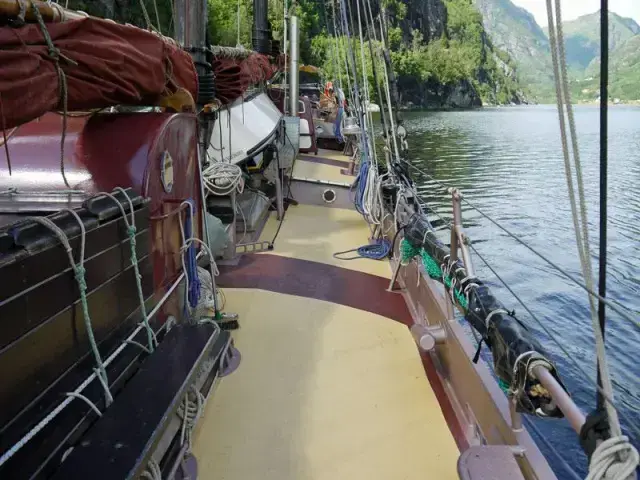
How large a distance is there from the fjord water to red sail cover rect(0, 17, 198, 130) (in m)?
1.94

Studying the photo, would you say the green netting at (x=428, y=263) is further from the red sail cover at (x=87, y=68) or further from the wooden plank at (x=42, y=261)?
the red sail cover at (x=87, y=68)

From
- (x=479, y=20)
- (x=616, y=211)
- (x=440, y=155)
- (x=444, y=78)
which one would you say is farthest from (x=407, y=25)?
(x=616, y=211)

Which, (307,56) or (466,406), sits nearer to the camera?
(466,406)

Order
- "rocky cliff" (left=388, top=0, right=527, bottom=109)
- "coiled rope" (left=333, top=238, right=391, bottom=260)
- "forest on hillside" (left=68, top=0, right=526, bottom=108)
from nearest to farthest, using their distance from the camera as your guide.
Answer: "coiled rope" (left=333, top=238, right=391, bottom=260) < "forest on hillside" (left=68, top=0, right=526, bottom=108) < "rocky cliff" (left=388, top=0, right=527, bottom=109)

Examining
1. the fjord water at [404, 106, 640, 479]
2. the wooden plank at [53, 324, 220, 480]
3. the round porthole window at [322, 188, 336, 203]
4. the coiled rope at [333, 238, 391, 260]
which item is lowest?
the fjord water at [404, 106, 640, 479]

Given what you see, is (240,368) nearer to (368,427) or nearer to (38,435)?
(368,427)

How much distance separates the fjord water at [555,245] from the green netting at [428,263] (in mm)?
766

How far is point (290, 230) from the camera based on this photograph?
663cm

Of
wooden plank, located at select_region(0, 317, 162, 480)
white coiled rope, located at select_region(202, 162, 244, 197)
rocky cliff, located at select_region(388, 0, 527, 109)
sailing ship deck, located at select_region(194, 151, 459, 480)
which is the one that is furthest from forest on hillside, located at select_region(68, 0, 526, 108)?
wooden plank, located at select_region(0, 317, 162, 480)

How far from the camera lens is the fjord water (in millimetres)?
5559

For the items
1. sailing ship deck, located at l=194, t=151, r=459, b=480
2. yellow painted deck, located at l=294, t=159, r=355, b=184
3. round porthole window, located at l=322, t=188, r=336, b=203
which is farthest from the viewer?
yellow painted deck, located at l=294, t=159, r=355, b=184

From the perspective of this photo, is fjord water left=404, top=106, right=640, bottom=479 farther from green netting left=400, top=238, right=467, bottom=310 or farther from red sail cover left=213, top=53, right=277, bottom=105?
red sail cover left=213, top=53, right=277, bottom=105

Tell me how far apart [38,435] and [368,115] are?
19.1ft

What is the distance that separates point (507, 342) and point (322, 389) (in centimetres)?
136
